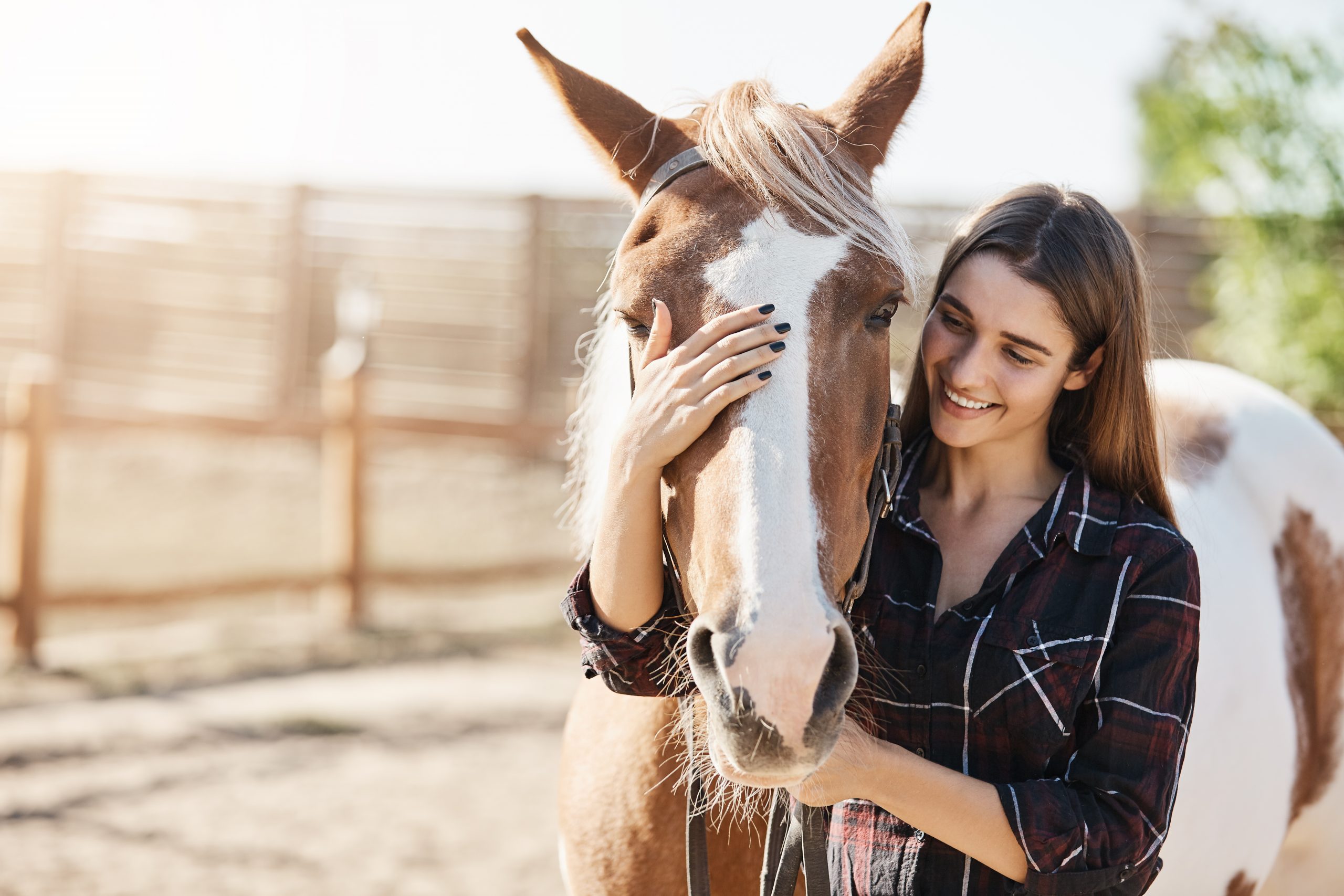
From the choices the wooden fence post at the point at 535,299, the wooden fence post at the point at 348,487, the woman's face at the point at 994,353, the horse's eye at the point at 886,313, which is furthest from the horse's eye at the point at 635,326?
the wooden fence post at the point at 535,299

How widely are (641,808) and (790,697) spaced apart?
776 mm

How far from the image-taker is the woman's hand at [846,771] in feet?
4.33

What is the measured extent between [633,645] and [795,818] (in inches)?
14.5

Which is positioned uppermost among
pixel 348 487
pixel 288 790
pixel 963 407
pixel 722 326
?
pixel 722 326

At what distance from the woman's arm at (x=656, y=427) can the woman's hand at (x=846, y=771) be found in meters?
0.33

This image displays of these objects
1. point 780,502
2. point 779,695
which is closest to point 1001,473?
point 780,502

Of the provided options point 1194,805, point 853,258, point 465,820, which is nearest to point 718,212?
point 853,258

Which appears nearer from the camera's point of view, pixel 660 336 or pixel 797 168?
pixel 660 336

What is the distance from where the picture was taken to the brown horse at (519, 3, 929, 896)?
3.87 feet

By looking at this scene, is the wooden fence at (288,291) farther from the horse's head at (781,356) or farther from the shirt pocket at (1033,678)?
the shirt pocket at (1033,678)

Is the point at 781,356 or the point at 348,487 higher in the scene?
the point at 781,356

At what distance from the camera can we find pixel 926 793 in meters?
1.32

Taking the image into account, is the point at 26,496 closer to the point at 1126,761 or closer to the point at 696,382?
the point at 696,382

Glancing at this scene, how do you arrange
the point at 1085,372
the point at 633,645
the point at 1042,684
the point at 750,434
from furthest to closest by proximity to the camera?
the point at 1085,372 → the point at 633,645 → the point at 1042,684 → the point at 750,434
